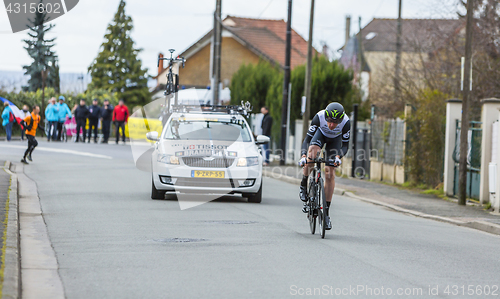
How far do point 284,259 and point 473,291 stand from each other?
6.70ft

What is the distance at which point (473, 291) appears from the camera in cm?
671

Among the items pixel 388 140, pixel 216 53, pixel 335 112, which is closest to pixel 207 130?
pixel 335 112

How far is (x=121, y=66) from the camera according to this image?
73000 millimetres

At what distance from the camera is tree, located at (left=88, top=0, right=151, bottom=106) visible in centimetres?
7256

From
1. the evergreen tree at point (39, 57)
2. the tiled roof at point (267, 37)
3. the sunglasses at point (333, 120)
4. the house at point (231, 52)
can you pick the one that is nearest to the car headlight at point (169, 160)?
the sunglasses at point (333, 120)

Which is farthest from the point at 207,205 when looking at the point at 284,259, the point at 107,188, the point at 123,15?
the point at 123,15

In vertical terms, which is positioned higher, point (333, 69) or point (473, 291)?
point (333, 69)

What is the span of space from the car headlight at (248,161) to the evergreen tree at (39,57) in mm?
57028

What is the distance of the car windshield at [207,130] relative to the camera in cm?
1393

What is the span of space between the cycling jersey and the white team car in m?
3.46

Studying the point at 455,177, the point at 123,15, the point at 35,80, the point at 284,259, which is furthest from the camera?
the point at 123,15

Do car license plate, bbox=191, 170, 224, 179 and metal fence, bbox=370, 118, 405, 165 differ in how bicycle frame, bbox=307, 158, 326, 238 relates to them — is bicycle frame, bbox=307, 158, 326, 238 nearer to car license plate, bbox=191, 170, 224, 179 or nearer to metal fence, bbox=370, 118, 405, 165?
car license plate, bbox=191, 170, 224, 179

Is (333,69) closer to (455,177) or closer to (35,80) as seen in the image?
(455,177)

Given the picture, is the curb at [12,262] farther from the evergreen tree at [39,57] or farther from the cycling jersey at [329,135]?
the evergreen tree at [39,57]
